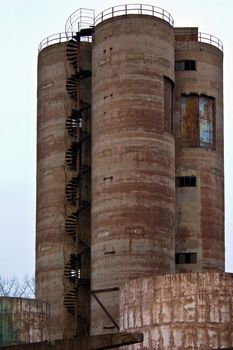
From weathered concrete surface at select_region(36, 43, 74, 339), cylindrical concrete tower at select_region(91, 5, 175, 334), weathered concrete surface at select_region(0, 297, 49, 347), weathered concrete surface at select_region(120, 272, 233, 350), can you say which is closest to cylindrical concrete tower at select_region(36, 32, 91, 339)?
weathered concrete surface at select_region(36, 43, 74, 339)

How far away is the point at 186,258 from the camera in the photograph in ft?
247

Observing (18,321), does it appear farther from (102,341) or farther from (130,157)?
(102,341)

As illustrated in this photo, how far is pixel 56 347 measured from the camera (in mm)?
25719

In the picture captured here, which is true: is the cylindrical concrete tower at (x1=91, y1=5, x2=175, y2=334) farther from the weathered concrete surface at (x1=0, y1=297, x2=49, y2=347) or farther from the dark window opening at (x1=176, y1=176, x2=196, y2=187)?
the weathered concrete surface at (x1=0, y1=297, x2=49, y2=347)

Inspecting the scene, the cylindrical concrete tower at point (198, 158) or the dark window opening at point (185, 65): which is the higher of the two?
the dark window opening at point (185, 65)

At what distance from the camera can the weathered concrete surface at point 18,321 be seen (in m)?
57.9

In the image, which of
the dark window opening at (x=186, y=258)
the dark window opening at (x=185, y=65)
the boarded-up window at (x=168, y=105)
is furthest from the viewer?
the dark window opening at (x=185, y=65)

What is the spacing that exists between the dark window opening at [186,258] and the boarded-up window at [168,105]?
29.5 feet

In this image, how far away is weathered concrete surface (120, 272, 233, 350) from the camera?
175 ft

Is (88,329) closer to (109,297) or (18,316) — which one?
(109,297)

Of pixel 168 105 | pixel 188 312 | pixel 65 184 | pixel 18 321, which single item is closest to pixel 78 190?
pixel 65 184

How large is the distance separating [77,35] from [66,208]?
43.7 feet

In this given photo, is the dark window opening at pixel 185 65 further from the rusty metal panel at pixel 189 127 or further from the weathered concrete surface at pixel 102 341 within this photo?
the weathered concrete surface at pixel 102 341

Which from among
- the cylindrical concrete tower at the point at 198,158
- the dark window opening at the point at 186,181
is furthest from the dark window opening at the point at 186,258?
the dark window opening at the point at 186,181
